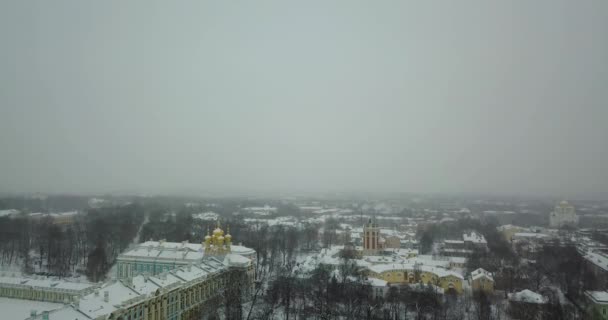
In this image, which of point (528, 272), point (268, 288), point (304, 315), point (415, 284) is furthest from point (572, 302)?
point (268, 288)

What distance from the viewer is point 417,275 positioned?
43.3m

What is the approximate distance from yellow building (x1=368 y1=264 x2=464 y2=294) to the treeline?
89.4 feet

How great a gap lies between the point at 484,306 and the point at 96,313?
88.5 ft

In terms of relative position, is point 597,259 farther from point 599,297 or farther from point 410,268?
point 410,268

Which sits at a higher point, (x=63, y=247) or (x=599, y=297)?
(x=63, y=247)

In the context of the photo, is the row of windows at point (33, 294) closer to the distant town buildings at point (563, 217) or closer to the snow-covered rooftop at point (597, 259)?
the snow-covered rooftop at point (597, 259)

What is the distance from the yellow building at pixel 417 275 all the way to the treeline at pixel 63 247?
89.4 ft

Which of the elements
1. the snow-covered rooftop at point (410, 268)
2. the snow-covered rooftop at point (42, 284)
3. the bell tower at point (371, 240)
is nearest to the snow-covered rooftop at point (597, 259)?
the snow-covered rooftop at point (410, 268)

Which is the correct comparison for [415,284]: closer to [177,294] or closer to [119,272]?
[177,294]

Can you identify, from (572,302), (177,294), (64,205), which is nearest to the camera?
(177,294)

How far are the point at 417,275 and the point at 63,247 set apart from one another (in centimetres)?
3990

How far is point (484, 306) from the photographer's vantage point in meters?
35.3

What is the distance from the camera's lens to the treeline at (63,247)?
4787 centimetres

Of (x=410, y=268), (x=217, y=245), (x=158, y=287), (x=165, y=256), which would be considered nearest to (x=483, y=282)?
(x=410, y=268)
